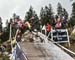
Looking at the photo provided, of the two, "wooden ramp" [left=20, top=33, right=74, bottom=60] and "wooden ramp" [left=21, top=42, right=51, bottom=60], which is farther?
"wooden ramp" [left=21, top=42, right=51, bottom=60]

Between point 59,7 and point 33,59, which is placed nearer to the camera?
point 33,59

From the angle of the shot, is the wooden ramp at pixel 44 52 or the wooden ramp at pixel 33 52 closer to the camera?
the wooden ramp at pixel 44 52

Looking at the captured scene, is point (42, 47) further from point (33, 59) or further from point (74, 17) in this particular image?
point (74, 17)

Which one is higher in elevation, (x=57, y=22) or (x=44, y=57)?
(x=57, y=22)

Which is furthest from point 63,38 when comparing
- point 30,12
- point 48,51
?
point 30,12

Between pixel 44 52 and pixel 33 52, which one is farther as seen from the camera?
pixel 44 52

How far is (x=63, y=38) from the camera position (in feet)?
73.9

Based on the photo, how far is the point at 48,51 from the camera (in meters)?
18.2

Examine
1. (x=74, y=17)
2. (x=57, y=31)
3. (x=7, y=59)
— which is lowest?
(x=7, y=59)

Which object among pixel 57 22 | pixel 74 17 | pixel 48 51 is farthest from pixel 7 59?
pixel 74 17

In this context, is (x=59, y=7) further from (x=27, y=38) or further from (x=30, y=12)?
(x=27, y=38)

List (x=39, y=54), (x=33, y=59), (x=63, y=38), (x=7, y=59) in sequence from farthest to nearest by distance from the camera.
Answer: (x=7, y=59) < (x=63, y=38) < (x=39, y=54) < (x=33, y=59)

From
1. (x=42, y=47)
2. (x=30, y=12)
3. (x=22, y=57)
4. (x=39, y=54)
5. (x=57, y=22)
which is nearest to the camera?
(x=22, y=57)

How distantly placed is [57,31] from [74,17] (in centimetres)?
6973
